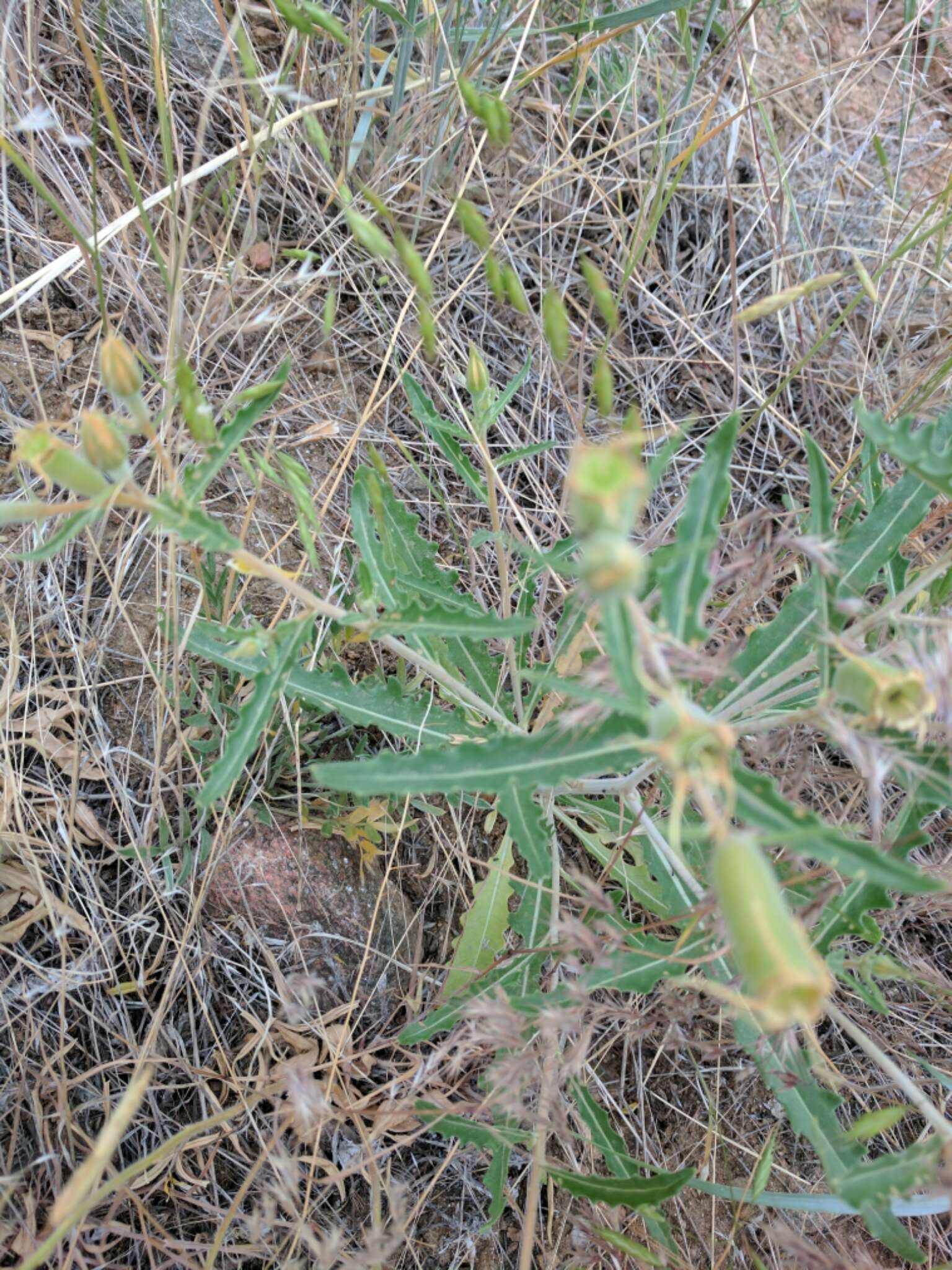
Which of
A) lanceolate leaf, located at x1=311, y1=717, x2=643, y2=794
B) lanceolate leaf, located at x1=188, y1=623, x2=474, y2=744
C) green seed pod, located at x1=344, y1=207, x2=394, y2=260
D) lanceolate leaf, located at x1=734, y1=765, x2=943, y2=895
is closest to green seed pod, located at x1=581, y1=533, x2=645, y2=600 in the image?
lanceolate leaf, located at x1=734, y1=765, x2=943, y2=895

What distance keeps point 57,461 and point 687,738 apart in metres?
0.78

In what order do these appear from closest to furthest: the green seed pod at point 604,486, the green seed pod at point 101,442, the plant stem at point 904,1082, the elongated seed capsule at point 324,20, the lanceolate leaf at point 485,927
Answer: the green seed pod at point 604,486 → the green seed pod at point 101,442 → the plant stem at point 904,1082 → the elongated seed capsule at point 324,20 → the lanceolate leaf at point 485,927

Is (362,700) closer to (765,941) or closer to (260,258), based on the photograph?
(765,941)

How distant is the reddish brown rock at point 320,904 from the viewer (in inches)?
74.4

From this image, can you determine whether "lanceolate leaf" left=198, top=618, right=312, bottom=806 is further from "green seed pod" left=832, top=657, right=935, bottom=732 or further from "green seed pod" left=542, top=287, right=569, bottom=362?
"green seed pod" left=832, top=657, right=935, bottom=732

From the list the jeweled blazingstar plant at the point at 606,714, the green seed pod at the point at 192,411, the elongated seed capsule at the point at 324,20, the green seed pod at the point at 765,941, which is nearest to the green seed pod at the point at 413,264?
the jeweled blazingstar plant at the point at 606,714

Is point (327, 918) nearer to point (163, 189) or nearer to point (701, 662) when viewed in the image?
point (701, 662)

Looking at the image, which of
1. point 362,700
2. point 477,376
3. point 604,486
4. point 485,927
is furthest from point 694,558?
point 485,927

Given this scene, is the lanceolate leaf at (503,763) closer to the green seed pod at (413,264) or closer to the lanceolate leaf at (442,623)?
the lanceolate leaf at (442,623)

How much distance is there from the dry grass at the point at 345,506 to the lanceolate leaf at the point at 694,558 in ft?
0.82

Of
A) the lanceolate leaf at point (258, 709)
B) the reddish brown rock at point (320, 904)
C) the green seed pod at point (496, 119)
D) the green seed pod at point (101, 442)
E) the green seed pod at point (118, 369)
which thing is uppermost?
the green seed pod at point (496, 119)

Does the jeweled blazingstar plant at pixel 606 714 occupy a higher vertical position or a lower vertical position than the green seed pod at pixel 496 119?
lower

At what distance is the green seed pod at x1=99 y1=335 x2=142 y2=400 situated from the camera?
3.77 ft

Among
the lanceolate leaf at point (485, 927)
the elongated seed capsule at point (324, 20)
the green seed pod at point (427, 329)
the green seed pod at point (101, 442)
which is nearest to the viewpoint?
the green seed pod at point (101, 442)
